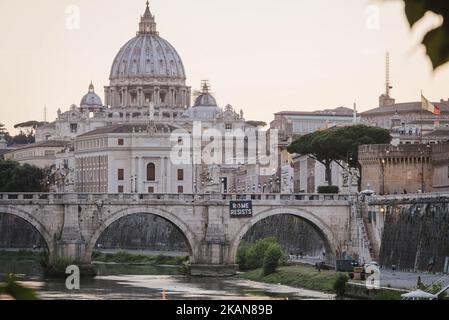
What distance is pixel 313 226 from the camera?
194ft

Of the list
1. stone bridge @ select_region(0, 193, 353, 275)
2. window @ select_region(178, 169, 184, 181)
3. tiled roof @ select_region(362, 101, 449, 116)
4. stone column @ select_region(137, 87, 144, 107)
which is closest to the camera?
stone bridge @ select_region(0, 193, 353, 275)

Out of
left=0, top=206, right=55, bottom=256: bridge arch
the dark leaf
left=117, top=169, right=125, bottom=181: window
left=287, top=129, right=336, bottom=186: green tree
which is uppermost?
left=117, top=169, right=125, bottom=181: window

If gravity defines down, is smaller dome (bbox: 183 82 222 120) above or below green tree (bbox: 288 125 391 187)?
above

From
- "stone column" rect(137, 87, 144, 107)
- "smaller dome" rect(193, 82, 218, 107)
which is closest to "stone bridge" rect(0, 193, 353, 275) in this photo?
Answer: "smaller dome" rect(193, 82, 218, 107)

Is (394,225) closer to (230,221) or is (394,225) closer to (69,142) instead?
(230,221)

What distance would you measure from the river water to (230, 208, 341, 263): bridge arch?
98.7 inches

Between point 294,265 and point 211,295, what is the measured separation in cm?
1396

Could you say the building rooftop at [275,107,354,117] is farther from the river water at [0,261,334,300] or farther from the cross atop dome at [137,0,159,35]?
the river water at [0,261,334,300]

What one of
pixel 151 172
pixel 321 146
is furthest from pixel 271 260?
pixel 151 172

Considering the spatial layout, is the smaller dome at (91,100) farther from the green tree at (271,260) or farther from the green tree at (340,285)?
the green tree at (340,285)

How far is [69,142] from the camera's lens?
135 m

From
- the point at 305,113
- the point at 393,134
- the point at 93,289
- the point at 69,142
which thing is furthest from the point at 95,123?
the point at 93,289

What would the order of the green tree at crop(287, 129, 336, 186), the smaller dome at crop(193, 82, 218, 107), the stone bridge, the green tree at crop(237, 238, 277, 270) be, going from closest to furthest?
1. the stone bridge
2. the green tree at crop(237, 238, 277, 270)
3. the green tree at crop(287, 129, 336, 186)
4. the smaller dome at crop(193, 82, 218, 107)

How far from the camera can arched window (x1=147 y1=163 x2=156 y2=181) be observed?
118 m
